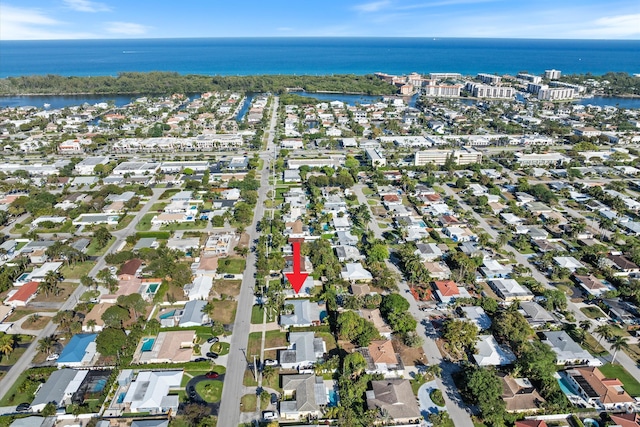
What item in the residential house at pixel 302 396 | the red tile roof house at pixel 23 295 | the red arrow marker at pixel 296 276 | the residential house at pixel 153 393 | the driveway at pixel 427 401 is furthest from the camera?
the red arrow marker at pixel 296 276

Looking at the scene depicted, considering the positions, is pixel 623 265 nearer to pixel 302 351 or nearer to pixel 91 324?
pixel 302 351

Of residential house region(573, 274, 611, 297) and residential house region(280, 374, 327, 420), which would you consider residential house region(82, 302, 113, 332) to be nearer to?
residential house region(280, 374, 327, 420)

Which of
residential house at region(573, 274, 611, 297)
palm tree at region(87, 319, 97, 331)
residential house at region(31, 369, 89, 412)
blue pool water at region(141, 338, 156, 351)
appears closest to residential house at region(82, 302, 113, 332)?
palm tree at region(87, 319, 97, 331)

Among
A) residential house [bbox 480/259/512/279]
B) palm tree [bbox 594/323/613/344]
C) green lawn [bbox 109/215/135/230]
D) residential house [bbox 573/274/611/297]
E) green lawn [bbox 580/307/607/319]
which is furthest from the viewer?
green lawn [bbox 109/215/135/230]

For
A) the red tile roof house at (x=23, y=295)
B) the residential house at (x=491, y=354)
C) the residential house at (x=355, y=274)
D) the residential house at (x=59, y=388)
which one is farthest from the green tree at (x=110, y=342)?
the residential house at (x=491, y=354)

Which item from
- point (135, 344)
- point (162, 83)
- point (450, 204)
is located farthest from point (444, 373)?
point (162, 83)

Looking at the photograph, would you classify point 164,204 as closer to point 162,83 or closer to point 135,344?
point 135,344

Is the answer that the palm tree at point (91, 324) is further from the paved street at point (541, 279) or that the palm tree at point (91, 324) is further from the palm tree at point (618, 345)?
the paved street at point (541, 279)
